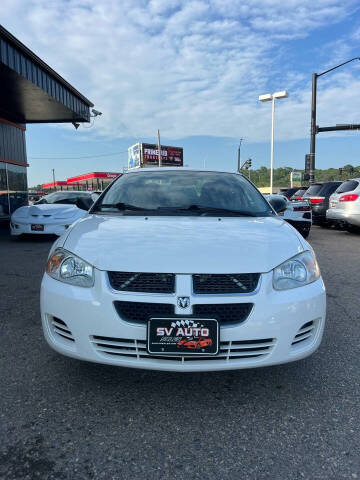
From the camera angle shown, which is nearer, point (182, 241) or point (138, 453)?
point (138, 453)

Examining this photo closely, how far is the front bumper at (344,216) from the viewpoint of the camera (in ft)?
29.5

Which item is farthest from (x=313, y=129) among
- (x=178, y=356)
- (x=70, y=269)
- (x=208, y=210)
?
(x=178, y=356)

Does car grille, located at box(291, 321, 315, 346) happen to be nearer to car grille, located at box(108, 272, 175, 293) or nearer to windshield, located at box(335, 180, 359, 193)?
car grille, located at box(108, 272, 175, 293)

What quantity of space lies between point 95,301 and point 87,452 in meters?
0.70

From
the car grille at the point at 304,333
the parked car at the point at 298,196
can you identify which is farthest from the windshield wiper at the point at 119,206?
the parked car at the point at 298,196

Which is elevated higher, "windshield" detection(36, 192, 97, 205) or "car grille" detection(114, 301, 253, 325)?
"windshield" detection(36, 192, 97, 205)

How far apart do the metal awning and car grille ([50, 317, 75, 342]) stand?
7.80 meters

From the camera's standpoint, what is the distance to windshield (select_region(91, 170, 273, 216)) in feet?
9.80

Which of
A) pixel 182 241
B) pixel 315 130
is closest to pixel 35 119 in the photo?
pixel 315 130

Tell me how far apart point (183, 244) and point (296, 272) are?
0.68 metres

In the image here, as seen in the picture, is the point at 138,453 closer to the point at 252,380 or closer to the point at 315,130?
the point at 252,380

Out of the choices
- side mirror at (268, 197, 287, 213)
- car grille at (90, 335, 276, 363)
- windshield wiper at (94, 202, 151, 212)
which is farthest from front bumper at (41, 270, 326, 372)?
side mirror at (268, 197, 287, 213)

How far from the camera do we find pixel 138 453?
5.41 feet

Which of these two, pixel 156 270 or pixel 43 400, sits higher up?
pixel 156 270
